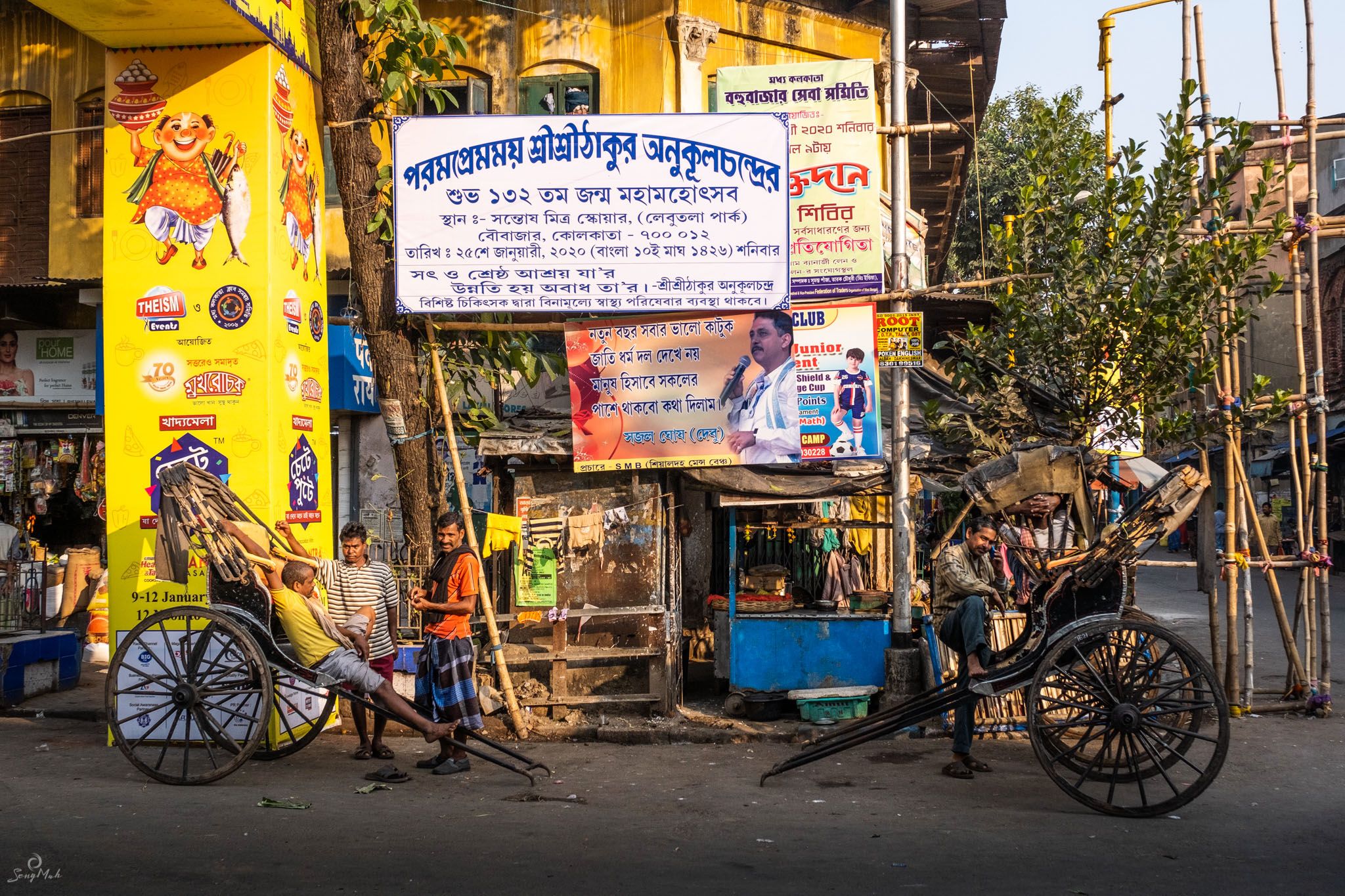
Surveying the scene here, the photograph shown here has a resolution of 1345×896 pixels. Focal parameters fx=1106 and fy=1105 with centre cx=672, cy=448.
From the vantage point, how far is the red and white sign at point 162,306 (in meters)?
8.63

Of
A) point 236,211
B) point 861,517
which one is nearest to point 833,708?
point 861,517

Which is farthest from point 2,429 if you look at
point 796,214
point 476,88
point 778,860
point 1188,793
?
point 1188,793

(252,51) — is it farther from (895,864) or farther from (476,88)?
(895,864)

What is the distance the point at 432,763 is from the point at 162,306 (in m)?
4.15

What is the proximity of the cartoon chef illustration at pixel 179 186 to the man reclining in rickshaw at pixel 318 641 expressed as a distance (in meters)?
2.59

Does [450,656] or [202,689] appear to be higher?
[450,656]

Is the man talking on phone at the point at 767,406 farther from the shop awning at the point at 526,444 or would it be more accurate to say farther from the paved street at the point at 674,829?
the paved street at the point at 674,829

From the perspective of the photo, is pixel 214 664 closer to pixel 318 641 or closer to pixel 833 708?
pixel 318 641

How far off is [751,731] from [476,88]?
328 inches

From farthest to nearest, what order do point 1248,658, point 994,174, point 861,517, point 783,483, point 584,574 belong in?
point 994,174, point 861,517, point 584,574, point 783,483, point 1248,658

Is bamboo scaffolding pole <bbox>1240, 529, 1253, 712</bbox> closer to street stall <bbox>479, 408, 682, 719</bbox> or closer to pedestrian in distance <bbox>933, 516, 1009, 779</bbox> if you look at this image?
pedestrian in distance <bbox>933, 516, 1009, 779</bbox>

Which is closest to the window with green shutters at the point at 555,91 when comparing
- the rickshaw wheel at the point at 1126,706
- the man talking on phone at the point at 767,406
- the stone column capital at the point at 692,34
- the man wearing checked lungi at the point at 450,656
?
the stone column capital at the point at 692,34

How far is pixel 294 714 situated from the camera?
8.67 metres

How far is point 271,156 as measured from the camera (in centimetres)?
865
